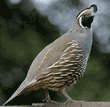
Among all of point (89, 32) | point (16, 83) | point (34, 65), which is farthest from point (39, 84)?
point (16, 83)

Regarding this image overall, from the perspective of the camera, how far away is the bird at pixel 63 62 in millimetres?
2486

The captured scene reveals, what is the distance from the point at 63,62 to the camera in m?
2.51

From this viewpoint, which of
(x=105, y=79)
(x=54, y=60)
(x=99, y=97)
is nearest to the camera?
(x=54, y=60)

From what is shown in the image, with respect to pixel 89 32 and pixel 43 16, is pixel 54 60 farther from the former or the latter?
pixel 43 16

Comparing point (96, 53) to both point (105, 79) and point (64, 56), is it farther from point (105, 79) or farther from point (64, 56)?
Result: point (64, 56)

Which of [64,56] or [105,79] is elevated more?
[64,56]

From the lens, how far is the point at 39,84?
2.51 meters

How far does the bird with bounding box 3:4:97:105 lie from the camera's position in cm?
249

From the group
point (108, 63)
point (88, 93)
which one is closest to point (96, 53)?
point (108, 63)

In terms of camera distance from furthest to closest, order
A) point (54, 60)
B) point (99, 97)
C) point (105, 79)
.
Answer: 1. point (105, 79)
2. point (99, 97)
3. point (54, 60)

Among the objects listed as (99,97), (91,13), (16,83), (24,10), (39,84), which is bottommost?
(99,97)

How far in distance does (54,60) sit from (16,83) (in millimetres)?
3766

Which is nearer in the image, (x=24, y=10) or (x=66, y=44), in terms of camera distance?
(x=66, y=44)

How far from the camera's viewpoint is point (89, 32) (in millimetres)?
2637
